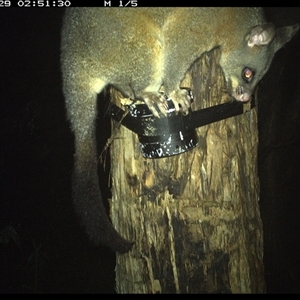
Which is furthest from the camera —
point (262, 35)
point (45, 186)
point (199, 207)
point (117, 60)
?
point (45, 186)

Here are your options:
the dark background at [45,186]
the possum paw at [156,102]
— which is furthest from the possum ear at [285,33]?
the possum paw at [156,102]

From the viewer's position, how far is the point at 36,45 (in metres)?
6.00

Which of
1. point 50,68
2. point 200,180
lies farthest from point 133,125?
point 50,68

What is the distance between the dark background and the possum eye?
4.87 feet

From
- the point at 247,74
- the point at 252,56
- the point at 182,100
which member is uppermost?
the point at 252,56

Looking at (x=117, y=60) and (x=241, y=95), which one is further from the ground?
(x=117, y=60)

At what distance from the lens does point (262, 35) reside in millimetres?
3076

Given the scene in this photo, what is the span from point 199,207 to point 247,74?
5.60ft

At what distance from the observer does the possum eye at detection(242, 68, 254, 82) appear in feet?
11.2

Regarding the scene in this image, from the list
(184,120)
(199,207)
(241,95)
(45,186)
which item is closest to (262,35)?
(241,95)

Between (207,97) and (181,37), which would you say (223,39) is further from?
(207,97)

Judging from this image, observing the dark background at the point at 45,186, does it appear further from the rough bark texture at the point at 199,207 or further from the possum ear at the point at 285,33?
the rough bark texture at the point at 199,207

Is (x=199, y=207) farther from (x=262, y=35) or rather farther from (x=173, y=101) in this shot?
(x=262, y=35)

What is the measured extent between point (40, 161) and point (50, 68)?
1.81 metres
